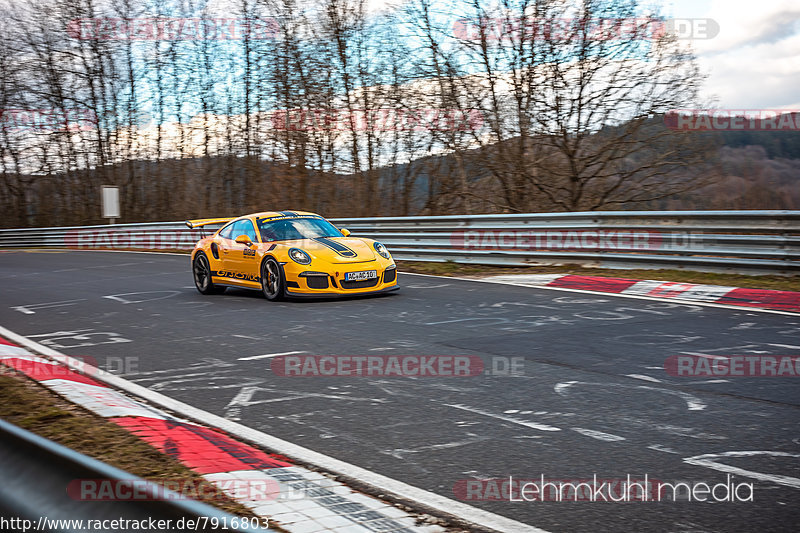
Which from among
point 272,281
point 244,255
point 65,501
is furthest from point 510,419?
point 244,255

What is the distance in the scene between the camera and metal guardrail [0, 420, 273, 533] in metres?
1.96

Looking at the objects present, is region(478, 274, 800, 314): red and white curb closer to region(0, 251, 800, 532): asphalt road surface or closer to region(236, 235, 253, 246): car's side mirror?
region(0, 251, 800, 532): asphalt road surface

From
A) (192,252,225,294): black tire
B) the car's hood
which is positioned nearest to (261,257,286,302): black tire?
the car's hood

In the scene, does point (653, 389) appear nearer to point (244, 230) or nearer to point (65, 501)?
point (65, 501)

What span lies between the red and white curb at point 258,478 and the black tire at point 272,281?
5.63m

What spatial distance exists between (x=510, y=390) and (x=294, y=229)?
7100 mm

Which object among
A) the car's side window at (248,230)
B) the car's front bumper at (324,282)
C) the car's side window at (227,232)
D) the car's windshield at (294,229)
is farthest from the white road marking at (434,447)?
the car's side window at (227,232)

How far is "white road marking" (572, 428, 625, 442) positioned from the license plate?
682 centimetres

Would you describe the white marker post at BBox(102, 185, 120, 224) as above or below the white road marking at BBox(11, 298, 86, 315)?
above

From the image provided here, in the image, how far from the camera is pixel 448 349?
278 inches

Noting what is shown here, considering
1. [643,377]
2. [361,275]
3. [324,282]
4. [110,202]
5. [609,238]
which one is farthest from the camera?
[110,202]

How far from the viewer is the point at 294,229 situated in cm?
1195

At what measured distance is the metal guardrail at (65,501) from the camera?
1958 mm

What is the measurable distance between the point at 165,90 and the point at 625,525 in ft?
117
